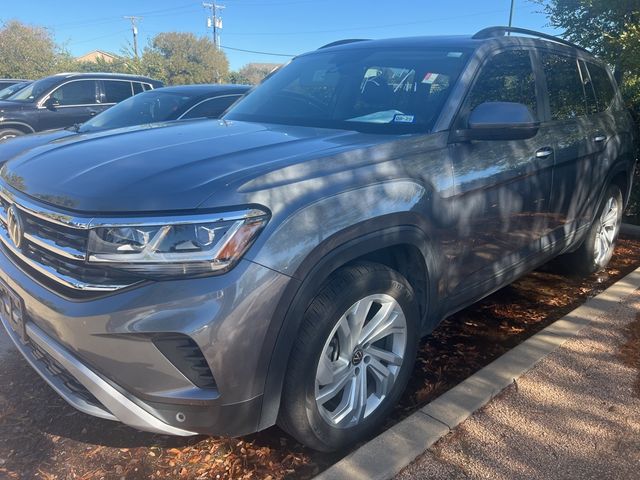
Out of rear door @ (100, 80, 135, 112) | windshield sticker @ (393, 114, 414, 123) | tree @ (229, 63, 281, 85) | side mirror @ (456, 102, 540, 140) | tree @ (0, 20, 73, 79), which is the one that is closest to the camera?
side mirror @ (456, 102, 540, 140)

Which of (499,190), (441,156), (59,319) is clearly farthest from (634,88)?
(59,319)

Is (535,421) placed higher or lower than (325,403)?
lower

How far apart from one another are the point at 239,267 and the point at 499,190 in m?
1.73

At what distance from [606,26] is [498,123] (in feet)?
16.6

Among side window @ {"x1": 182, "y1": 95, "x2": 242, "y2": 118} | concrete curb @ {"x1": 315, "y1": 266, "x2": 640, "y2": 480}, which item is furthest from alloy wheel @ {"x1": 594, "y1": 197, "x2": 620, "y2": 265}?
side window @ {"x1": 182, "y1": 95, "x2": 242, "y2": 118}

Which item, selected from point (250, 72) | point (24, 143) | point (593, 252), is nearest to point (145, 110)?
point (24, 143)

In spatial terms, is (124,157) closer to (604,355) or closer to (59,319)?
(59,319)

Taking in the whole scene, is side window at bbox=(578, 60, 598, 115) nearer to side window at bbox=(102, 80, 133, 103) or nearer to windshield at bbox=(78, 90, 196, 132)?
windshield at bbox=(78, 90, 196, 132)

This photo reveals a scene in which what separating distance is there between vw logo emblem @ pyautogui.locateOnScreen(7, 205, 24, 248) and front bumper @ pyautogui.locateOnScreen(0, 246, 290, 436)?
1.39 feet

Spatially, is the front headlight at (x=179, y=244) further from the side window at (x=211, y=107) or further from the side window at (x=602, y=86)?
the side window at (x=211, y=107)

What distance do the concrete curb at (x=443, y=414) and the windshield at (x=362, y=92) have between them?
1.36 m

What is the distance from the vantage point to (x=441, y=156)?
8.75ft

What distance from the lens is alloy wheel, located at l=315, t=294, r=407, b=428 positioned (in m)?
2.29

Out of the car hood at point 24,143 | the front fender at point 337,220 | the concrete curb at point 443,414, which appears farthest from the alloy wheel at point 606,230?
the car hood at point 24,143
